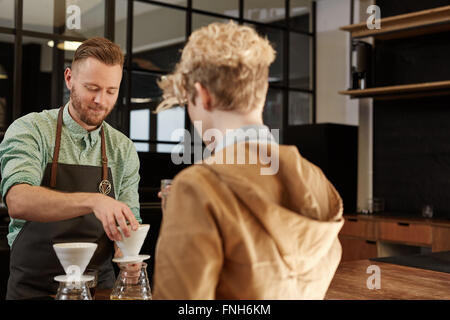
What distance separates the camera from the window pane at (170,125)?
5289mm

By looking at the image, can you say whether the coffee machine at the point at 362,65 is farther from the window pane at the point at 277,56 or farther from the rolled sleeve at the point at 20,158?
the rolled sleeve at the point at 20,158

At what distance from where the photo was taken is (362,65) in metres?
5.32

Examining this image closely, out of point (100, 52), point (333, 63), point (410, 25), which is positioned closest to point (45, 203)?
point (100, 52)

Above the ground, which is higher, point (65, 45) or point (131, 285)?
point (65, 45)

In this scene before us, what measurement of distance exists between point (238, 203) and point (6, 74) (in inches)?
146

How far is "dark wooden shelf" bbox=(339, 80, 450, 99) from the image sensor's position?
186 inches

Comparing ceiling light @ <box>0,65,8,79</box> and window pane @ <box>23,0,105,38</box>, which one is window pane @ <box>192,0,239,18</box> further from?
ceiling light @ <box>0,65,8,79</box>

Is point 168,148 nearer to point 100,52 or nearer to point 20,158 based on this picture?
point 100,52

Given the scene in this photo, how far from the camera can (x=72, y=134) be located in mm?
2178

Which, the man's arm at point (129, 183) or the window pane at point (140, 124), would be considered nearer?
the man's arm at point (129, 183)

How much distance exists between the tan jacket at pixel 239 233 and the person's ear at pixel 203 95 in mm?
107
